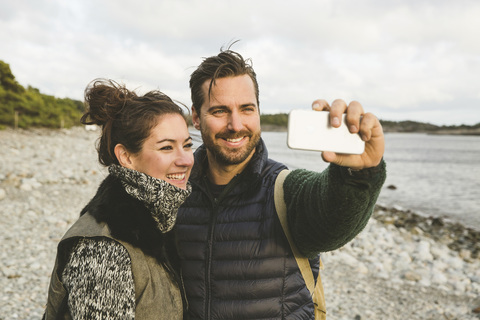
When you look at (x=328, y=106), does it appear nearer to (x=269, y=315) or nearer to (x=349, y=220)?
(x=349, y=220)

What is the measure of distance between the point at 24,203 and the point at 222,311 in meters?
9.28

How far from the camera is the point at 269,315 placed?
93.7 inches

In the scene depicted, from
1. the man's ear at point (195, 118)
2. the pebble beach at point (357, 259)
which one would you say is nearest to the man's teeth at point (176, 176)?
the man's ear at point (195, 118)

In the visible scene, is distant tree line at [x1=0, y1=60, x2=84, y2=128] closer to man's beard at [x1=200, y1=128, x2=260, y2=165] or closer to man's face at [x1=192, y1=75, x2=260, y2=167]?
man's face at [x1=192, y1=75, x2=260, y2=167]

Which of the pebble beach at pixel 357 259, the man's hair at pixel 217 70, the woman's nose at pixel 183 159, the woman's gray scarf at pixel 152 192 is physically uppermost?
the man's hair at pixel 217 70

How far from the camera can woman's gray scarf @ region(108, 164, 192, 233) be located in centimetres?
229

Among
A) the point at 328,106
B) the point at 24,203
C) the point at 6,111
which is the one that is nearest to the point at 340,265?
the point at 328,106

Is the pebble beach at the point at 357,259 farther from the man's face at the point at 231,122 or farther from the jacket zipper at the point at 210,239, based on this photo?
the man's face at the point at 231,122

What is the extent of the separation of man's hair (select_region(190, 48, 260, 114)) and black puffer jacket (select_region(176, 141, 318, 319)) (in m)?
0.90

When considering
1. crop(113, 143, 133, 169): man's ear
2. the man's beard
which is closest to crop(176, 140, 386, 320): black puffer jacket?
the man's beard

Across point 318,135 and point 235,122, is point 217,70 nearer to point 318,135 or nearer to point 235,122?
point 235,122

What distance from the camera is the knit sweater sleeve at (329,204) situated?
6.12 feet

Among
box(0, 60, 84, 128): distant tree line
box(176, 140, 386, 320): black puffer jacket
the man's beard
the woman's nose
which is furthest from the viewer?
box(0, 60, 84, 128): distant tree line

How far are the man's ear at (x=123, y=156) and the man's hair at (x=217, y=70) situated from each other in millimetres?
953
